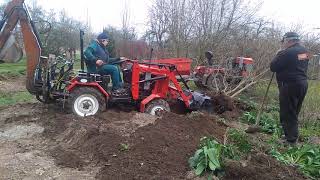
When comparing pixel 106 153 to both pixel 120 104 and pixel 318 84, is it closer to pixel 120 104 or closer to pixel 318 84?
pixel 120 104

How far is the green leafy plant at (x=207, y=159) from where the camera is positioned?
5.22 meters

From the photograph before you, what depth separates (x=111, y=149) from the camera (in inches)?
242

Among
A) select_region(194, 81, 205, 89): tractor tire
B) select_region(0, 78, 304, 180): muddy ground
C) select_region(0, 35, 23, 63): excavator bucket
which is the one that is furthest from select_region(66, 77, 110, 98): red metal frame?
select_region(194, 81, 205, 89): tractor tire

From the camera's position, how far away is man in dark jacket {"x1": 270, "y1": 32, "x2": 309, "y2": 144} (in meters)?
7.43

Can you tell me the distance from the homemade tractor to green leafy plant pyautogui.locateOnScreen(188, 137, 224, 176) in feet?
13.5

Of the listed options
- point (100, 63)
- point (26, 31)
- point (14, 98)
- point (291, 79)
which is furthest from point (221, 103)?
point (14, 98)

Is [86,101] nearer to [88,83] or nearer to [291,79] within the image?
[88,83]

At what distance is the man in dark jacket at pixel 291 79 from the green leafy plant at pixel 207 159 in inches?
99.0

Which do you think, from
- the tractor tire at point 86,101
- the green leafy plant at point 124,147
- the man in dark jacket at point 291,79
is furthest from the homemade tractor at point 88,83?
the green leafy plant at point 124,147

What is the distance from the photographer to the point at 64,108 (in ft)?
31.4

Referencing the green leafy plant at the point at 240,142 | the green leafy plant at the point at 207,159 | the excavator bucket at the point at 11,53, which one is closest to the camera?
Result: the green leafy plant at the point at 207,159

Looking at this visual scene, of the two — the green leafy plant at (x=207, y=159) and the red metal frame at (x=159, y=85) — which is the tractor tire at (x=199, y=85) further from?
the green leafy plant at (x=207, y=159)

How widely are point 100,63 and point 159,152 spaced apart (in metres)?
4.02

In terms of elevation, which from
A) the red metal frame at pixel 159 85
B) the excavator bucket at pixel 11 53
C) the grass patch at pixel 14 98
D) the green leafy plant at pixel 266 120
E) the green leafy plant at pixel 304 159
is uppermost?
the excavator bucket at pixel 11 53
